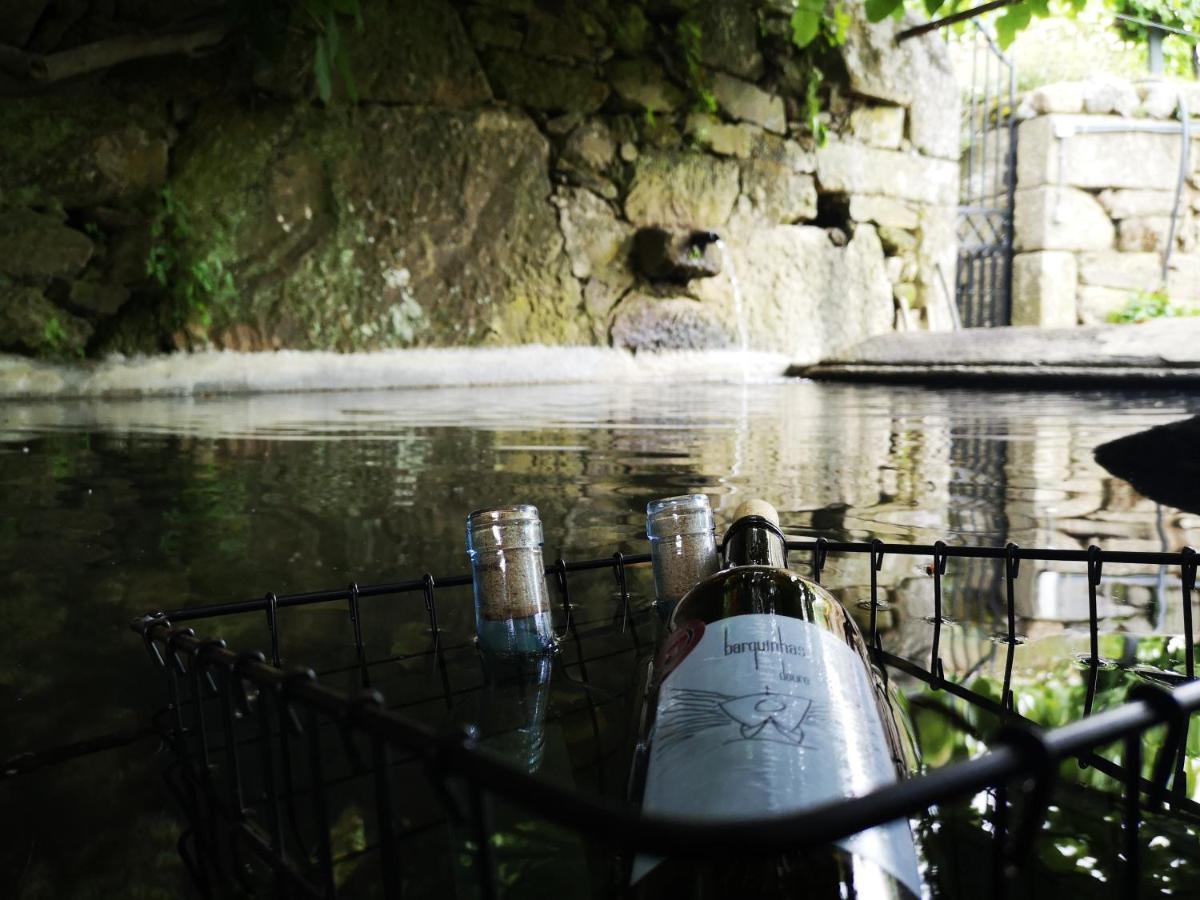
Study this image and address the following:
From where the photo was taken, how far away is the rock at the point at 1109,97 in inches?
327

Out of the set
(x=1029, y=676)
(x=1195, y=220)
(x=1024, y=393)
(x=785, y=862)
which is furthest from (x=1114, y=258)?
(x=785, y=862)

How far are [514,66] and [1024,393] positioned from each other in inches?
140

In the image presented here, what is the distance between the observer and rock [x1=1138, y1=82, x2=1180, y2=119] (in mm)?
8438

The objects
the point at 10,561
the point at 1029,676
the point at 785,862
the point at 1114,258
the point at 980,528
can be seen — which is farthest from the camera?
the point at 1114,258

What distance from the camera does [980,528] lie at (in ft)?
5.04

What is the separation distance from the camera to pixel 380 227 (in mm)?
4984

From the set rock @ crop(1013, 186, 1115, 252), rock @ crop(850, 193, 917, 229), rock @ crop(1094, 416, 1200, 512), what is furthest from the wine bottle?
rock @ crop(1013, 186, 1115, 252)

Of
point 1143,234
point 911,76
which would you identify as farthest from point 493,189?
point 1143,234

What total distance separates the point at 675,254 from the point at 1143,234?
5835mm

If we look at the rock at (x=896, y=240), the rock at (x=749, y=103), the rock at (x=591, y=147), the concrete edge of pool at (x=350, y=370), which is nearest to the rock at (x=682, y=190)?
the rock at (x=591, y=147)

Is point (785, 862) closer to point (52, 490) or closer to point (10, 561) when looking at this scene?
point (10, 561)

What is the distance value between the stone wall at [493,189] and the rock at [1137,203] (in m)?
2.39

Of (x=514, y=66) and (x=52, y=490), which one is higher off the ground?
(x=514, y=66)

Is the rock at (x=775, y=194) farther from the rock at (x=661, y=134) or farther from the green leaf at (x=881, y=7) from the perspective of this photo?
the green leaf at (x=881, y=7)
